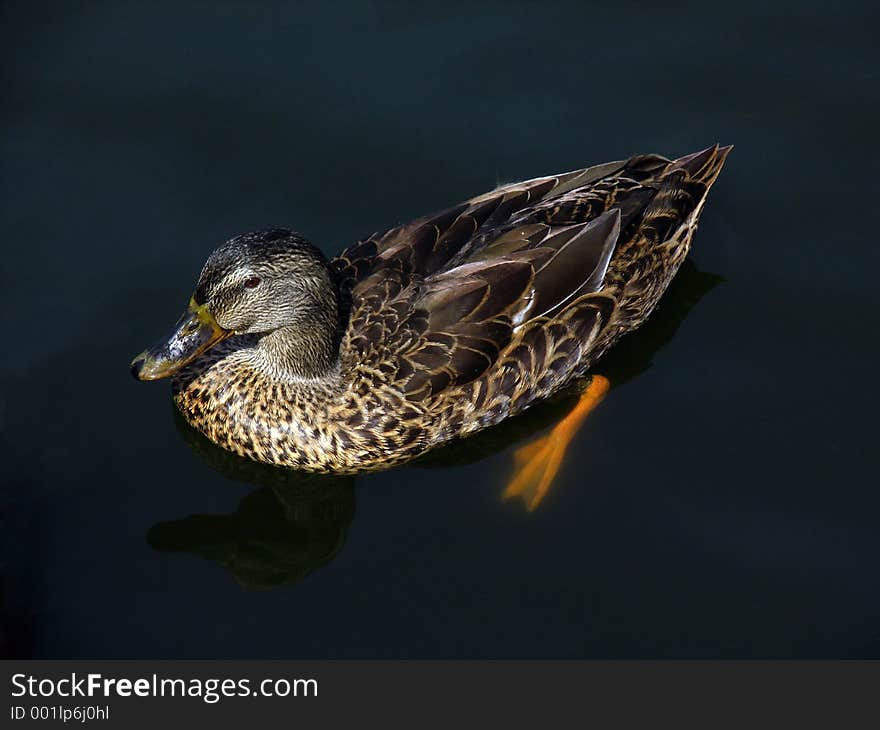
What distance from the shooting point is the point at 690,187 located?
8383 mm

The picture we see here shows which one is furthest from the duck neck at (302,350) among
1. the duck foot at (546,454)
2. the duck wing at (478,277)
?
the duck foot at (546,454)

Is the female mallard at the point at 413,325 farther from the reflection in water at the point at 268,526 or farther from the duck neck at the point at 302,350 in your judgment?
the reflection in water at the point at 268,526

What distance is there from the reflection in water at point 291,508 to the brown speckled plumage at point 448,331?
108 millimetres

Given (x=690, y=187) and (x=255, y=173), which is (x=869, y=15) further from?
(x=255, y=173)

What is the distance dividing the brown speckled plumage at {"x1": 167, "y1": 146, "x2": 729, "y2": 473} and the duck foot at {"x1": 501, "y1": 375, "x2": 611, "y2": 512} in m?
0.19

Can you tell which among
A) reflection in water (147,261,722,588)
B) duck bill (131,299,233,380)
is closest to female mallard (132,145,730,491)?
duck bill (131,299,233,380)

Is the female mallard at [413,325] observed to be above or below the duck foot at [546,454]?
above

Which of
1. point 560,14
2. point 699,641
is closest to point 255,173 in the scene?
point 560,14

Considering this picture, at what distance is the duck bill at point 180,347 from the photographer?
7.27 m

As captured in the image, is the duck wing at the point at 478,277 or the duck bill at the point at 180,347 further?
the duck wing at the point at 478,277

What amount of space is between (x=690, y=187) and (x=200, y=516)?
3783 mm

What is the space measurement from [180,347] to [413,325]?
134 centimetres

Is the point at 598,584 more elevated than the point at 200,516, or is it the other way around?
the point at 200,516

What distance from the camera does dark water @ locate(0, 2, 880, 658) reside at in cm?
706
